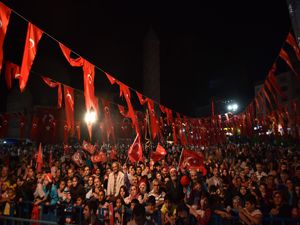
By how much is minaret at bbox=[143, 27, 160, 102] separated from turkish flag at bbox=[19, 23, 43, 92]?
3305 centimetres

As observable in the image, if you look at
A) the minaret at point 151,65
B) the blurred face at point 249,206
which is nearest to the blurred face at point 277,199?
the blurred face at point 249,206

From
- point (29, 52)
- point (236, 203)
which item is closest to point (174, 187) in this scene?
point (236, 203)

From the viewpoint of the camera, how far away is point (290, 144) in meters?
25.4

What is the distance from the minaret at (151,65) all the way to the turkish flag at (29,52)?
108ft

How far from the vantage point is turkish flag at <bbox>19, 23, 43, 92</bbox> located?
489 cm

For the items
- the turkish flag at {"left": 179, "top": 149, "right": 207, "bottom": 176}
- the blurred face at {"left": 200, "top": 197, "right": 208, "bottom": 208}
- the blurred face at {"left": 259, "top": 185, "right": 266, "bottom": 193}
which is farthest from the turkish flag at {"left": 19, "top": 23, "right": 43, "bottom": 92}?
the turkish flag at {"left": 179, "top": 149, "right": 207, "bottom": 176}

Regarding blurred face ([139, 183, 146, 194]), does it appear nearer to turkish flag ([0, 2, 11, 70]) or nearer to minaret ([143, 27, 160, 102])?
turkish flag ([0, 2, 11, 70])

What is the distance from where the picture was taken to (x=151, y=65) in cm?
3912

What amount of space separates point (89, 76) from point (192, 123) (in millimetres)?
14394

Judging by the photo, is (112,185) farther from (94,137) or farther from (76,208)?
(94,137)

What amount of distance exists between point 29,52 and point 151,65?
3453 centimetres

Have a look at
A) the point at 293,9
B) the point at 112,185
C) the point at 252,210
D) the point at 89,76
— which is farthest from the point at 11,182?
the point at 293,9

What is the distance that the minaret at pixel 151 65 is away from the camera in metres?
38.7

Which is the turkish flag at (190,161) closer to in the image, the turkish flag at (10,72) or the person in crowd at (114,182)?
the person in crowd at (114,182)
